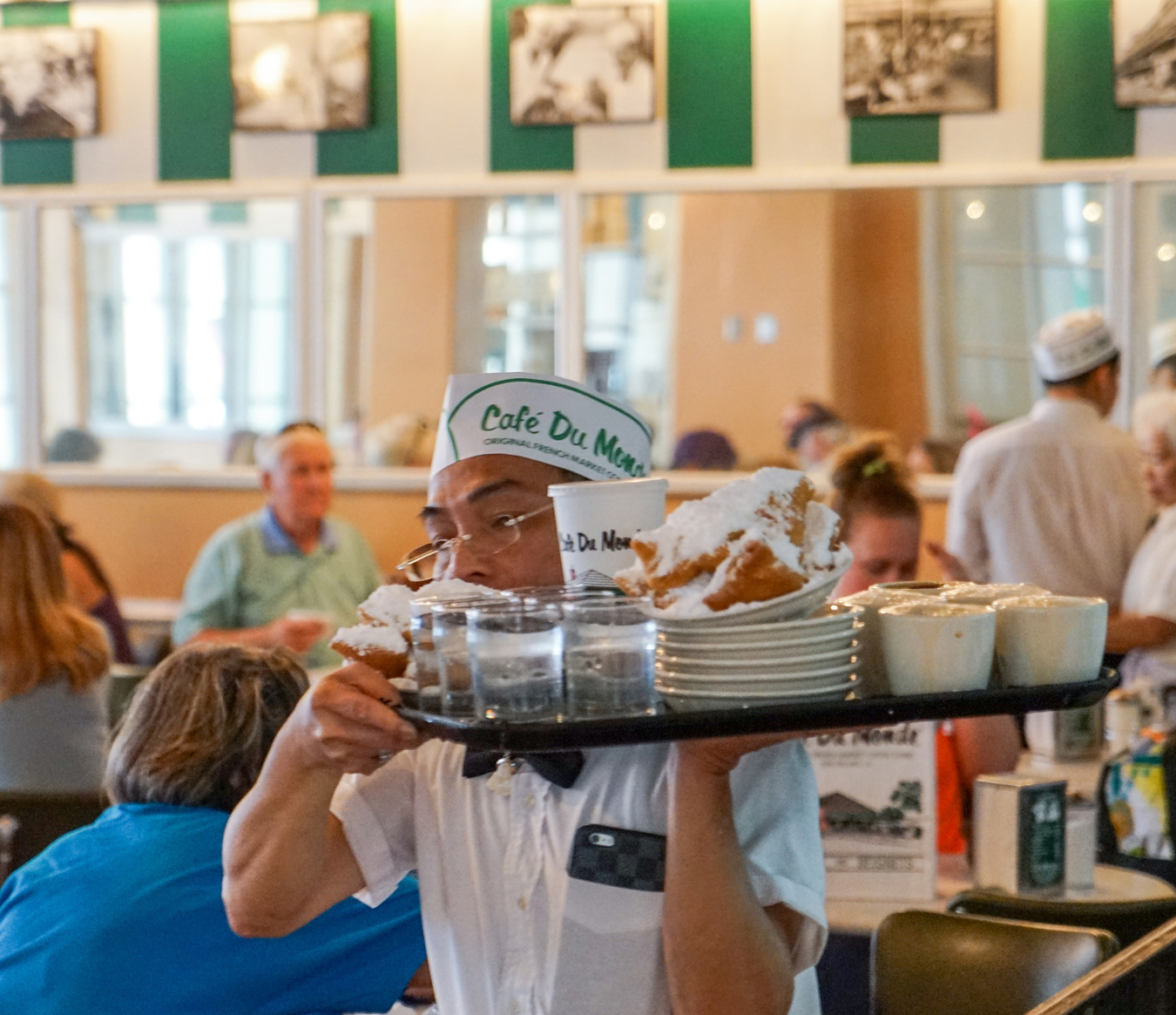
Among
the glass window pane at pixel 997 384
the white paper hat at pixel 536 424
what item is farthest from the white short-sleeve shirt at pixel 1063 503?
the white paper hat at pixel 536 424

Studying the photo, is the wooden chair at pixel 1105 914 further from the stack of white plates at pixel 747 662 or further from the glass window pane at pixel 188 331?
the glass window pane at pixel 188 331

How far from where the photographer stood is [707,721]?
1.08 m

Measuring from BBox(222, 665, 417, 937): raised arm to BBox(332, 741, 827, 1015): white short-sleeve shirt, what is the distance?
6 cm

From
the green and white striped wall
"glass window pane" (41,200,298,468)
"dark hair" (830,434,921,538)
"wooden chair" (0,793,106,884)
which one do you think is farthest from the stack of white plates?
"glass window pane" (41,200,298,468)

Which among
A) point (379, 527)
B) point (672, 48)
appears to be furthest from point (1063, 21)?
point (379, 527)

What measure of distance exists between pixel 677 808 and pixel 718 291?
4.06m

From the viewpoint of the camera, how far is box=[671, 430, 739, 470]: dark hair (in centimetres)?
514

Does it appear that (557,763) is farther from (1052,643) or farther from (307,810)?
(1052,643)

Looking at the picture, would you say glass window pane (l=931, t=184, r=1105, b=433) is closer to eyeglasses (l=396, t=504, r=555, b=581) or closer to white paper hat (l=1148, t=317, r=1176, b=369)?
white paper hat (l=1148, t=317, r=1176, b=369)

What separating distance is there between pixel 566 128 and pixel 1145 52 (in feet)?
7.00

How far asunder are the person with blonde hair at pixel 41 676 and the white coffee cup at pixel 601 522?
2.34 m

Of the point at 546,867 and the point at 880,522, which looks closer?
the point at 546,867

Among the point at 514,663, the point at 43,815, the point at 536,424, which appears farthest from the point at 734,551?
the point at 43,815

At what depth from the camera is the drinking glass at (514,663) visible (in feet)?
3.58
